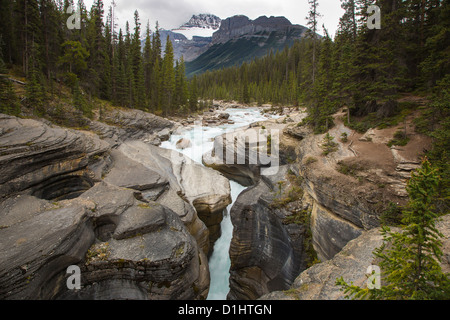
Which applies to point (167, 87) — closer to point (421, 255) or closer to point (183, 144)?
point (183, 144)

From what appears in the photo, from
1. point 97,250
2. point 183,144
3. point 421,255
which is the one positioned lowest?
point 97,250

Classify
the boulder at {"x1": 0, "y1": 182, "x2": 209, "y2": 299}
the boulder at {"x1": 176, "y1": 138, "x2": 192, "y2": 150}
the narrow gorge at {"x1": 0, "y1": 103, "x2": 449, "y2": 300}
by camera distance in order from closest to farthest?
the boulder at {"x1": 0, "y1": 182, "x2": 209, "y2": 299} < the narrow gorge at {"x1": 0, "y1": 103, "x2": 449, "y2": 300} < the boulder at {"x1": 176, "y1": 138, "x2": 192, "y2": 150}

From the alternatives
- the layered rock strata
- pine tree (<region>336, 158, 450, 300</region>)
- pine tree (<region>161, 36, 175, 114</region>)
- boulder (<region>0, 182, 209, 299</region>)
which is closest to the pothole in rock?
the layered rock strata

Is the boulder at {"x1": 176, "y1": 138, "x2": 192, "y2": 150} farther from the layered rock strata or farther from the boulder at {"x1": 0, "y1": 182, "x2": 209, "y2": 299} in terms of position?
the boulder at {"x1": 0, "y1": 182, "x2": 209, "y2": 299}

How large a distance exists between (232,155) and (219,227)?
25.9ft

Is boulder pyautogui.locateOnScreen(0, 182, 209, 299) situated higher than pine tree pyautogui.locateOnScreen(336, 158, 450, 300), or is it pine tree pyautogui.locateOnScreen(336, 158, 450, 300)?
pine tree pyautogui.locateOnScreen(336, 158, 450, 300)

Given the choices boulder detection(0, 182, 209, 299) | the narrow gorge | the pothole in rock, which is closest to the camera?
boulder detection(0, 182, 209, 299)

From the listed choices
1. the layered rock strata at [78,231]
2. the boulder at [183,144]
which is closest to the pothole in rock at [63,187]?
the layered rock strata at [78,231]

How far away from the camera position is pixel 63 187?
11727 millimetres

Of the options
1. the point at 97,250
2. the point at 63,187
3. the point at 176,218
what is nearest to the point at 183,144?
the point at 63,187

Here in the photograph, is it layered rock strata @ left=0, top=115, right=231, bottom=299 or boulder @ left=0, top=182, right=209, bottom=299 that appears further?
layered rock strata @ left=0, top=115, right=231, bottom=299

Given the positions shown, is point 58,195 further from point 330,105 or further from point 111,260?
point 330,105

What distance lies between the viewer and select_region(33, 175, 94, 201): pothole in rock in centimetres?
1055
